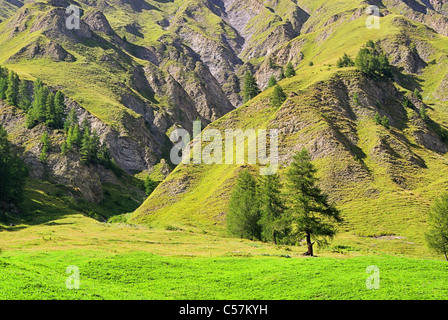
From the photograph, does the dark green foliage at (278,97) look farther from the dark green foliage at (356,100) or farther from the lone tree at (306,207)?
the lone tree at (306,207)

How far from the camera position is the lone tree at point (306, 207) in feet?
145

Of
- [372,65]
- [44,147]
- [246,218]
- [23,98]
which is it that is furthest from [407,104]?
[23,98]

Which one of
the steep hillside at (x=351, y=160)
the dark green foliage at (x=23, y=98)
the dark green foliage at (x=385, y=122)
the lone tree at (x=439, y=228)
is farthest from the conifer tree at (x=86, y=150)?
the lone tree at (x=439, y=228)

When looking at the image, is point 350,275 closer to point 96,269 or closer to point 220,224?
point 96,269

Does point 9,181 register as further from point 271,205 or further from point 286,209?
point 286,209

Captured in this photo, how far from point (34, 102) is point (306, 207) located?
13819cm

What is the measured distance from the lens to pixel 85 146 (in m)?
134

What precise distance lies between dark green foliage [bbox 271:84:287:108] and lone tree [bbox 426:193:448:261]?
77866 mm

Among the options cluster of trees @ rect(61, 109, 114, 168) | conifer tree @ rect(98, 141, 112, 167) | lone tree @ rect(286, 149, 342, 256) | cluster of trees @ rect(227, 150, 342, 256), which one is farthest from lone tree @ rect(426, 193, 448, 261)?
conifer tree @ rect(98, 141, 112, 167)

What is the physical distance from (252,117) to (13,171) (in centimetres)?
8863

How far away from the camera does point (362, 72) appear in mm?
134750

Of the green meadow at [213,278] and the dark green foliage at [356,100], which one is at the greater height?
the dark green foliage at [356,100]

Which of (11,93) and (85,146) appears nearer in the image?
(85,146)

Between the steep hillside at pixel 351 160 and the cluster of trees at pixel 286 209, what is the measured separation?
15.7m
